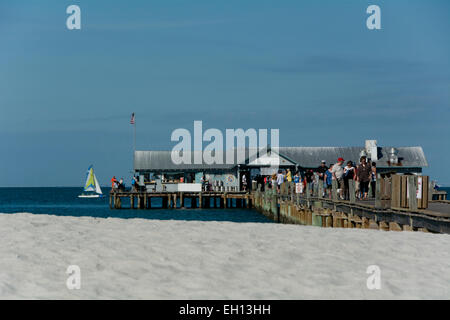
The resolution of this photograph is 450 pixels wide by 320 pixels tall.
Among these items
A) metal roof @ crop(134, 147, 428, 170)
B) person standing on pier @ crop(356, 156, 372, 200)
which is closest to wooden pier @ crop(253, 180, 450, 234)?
person standing on pier @ crop(356, 156, 372, 200)

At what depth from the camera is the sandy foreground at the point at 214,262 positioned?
352 inches

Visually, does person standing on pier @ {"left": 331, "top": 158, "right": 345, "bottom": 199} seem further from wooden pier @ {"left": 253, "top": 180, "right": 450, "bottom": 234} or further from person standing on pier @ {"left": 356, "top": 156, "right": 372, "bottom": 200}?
person standing on pier @ {"left": 356, "top": 156, "right": 372, "bottom": 200}

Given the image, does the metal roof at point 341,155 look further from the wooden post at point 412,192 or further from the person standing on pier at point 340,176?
the wooden post at point 412,192

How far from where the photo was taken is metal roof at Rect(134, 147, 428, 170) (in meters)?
71.3

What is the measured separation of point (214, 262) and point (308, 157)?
209ft

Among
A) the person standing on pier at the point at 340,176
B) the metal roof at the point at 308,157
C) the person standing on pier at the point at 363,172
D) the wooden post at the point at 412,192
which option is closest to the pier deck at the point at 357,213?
the wooden post at the point at 412,192

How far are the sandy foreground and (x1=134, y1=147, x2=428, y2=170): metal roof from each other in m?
56.0

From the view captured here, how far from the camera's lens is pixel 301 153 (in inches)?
2918

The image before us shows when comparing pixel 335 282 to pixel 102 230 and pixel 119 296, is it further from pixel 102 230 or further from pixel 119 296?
pixel 102 230

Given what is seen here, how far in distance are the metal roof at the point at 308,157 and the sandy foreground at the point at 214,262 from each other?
56047mm

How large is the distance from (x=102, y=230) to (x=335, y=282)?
5890 millimetres

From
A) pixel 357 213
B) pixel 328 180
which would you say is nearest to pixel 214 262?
pixel 357 213

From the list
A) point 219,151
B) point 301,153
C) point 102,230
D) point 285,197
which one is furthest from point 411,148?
point 102,230
